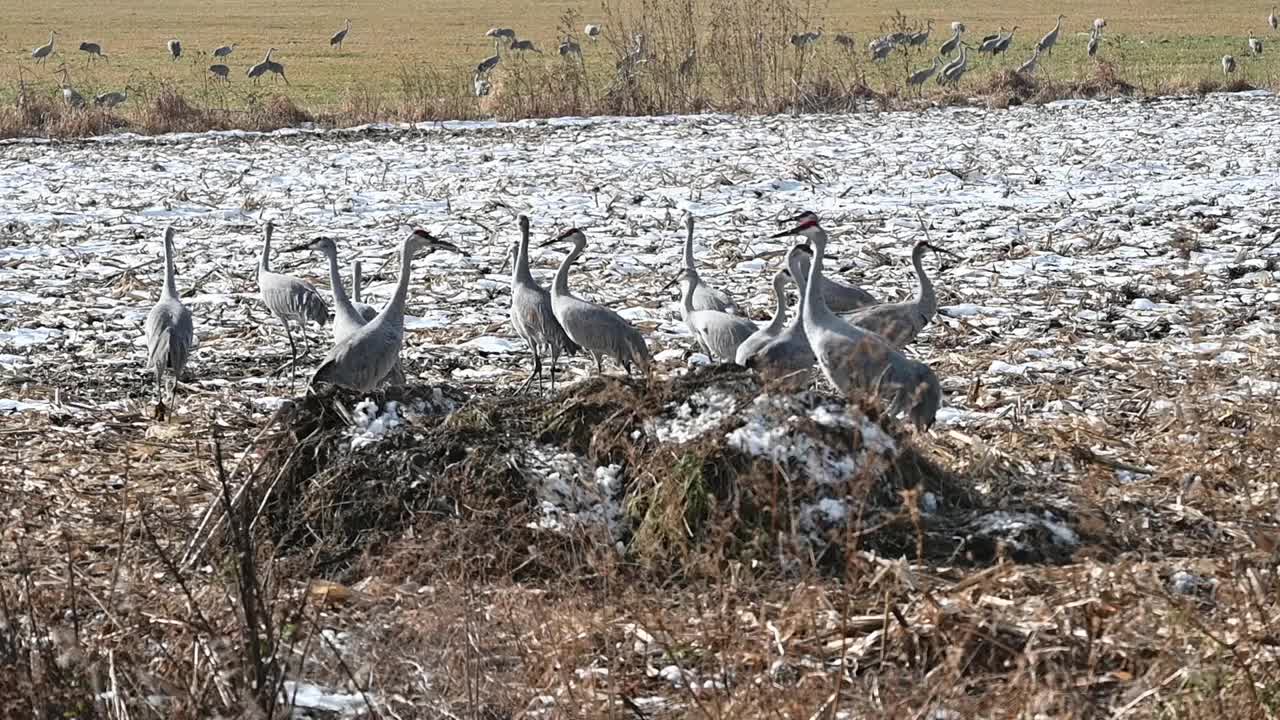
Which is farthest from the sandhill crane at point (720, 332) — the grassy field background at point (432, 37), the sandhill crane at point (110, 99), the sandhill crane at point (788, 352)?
the sandhill crane at point (110, 99)

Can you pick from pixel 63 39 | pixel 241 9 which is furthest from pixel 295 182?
pixel 241 9

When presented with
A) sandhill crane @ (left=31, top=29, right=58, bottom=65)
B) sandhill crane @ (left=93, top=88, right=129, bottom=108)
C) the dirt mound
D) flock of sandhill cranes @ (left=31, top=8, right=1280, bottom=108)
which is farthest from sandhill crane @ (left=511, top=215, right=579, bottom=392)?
sandhill crane @ (left=31, top=29, right=58, bottom=65)

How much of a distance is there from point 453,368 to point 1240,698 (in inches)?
202

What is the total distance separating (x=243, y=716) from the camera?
3.22 metres

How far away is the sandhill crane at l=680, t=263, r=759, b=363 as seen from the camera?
764cm

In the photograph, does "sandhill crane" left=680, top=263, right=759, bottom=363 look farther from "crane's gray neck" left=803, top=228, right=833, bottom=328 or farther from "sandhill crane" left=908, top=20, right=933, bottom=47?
"sandhill crane" left=908, top=20, right=933, bottom=47

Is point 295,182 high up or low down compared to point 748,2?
down

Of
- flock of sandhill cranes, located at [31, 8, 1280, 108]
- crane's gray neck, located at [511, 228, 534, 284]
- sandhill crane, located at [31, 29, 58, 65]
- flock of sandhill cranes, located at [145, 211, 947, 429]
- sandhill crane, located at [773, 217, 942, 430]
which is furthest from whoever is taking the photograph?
sandhill crane, located at [31, 29, 58, 65]

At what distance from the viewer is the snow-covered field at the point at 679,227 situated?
801cm

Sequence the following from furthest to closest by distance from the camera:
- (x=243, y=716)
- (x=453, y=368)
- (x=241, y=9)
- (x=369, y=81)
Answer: (x=241, y=9)
(x=369, y=81)
(x=453, y=368)
(x=243, y=716)

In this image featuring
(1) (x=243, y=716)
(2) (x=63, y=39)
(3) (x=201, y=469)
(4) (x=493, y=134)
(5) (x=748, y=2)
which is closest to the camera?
(1) (x=243, y=716)

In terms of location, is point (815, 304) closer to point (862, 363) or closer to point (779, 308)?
point (862, 363)

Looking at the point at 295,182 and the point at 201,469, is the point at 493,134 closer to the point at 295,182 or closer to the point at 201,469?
the point at 295,182

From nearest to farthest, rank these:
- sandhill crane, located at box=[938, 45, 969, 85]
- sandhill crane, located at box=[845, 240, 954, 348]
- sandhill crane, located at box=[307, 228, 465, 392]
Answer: sandhill crane, located at box=[307, 228, 465, 392] → sandhill crane, located at box=[845, 240, 954, 348] → sandhill crane, located at box=[938, 45, 969, 85]
